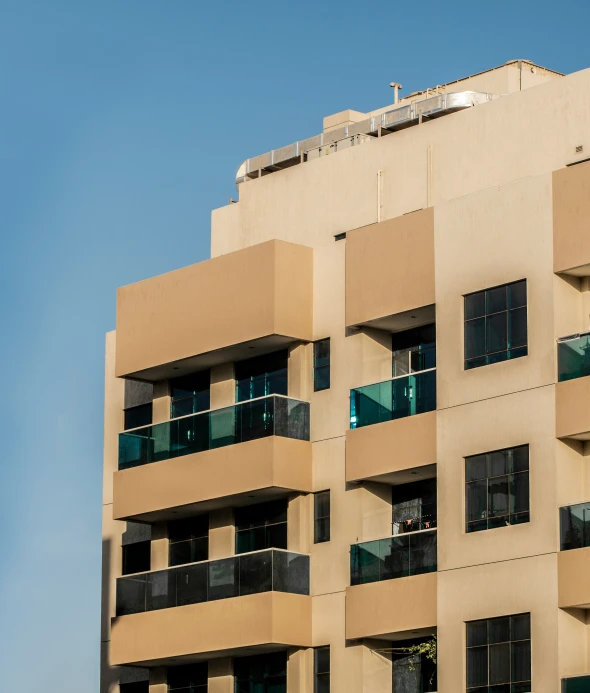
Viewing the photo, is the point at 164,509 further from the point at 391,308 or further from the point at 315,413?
the point at 391,308

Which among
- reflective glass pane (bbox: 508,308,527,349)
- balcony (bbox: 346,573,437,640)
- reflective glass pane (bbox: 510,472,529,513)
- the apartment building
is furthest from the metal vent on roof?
balcony (bbox: 346,573,437,640)

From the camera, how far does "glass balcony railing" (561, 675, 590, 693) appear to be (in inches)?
1768

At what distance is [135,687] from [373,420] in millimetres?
10915

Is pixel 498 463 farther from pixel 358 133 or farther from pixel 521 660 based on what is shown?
pixel 358 133

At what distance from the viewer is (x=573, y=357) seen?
154 ft

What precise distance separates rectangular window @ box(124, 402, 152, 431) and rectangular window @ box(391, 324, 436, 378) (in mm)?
8497

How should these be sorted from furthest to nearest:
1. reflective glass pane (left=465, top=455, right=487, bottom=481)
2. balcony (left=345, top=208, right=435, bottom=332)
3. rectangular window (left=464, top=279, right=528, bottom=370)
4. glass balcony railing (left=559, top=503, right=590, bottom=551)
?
1. balcony (left=345, top=208, right=435, bottom=332)
2. reflective glass pane (left=465, top=455, right=487, bottom=481)
3. rectangular window (left=464, top=279, right=528, bottom=370)
4. glass balcony railing (left=559, top=503, right=590, bottom=551)

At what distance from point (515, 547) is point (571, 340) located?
447cm

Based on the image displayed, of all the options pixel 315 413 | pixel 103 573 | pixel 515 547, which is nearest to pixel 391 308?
pixel 315 413

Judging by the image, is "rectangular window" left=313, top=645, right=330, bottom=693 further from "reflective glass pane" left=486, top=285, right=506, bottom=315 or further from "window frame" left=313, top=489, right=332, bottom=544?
"reflective glass pane" left=486, top=285, right=506, bottom=315

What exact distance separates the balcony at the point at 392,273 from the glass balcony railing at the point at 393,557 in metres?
5.09

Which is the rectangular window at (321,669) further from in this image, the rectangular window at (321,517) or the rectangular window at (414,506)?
the rectangular window at (414,506)

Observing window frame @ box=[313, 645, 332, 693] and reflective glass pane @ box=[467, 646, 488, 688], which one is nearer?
reflective glass pane @ box=[467, 646, 488, 688]

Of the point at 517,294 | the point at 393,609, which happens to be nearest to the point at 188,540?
the point at 393,609
